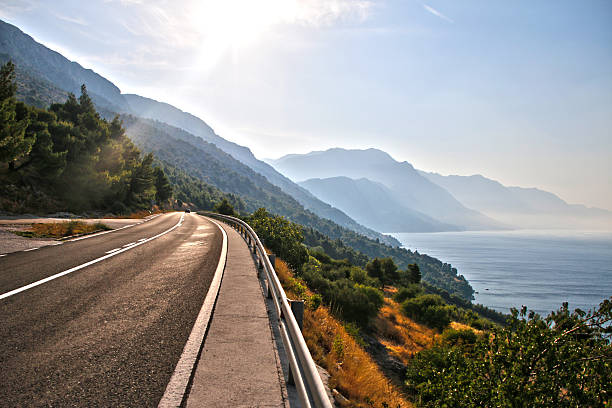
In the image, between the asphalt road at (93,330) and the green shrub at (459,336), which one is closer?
the asphalt road at (93,330)

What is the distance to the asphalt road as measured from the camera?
2.85 metres

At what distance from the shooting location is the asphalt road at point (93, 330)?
2.85m

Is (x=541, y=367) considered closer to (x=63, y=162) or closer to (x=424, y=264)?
(x=63, y=162)

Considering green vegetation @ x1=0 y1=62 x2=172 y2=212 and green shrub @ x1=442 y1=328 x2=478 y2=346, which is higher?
green vegetation @ x1=0 y1=62 x2=172 y2=212

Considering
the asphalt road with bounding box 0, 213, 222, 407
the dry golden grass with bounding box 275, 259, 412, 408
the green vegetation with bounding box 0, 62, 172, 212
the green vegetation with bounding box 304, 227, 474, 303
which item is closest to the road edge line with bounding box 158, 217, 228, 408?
the asphalt road with bounding box 0, 213, 222, 407

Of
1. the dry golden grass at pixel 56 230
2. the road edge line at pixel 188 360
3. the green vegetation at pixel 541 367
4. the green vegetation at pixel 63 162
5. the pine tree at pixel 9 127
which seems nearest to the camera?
the road edge line at pixel 188 360

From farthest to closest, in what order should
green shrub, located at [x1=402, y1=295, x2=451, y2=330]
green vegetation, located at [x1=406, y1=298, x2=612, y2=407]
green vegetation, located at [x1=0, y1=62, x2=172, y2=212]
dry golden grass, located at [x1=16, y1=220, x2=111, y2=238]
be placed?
1. green shrub, located at [x1=402, y1=295, x2=451, y2=330]
2. green vegetation, located at [x1=0, y1=62, x2=172, y2=212]
3. dry golden grass, located at [x1=16, y1=220, x2=111, y2=238]
4. green vegetation, located at [x1=406, y1=298, x2=612, y2=407]

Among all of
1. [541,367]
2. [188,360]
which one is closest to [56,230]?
[188,360]

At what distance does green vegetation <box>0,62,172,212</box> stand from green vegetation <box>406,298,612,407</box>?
1192 inches

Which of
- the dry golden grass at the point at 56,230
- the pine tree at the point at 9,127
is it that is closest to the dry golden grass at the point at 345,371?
the dry golden grass at the point at 56,230

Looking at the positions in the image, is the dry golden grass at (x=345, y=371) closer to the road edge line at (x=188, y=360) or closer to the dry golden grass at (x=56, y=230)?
the road edge line at (x=188, y=360)

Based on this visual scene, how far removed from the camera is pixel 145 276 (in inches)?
292

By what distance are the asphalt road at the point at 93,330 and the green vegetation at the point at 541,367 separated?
15.9ft

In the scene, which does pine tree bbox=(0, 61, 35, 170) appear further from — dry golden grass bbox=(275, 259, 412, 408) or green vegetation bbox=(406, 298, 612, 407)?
green vegetation bbox=(406, 298, 612, 407)
